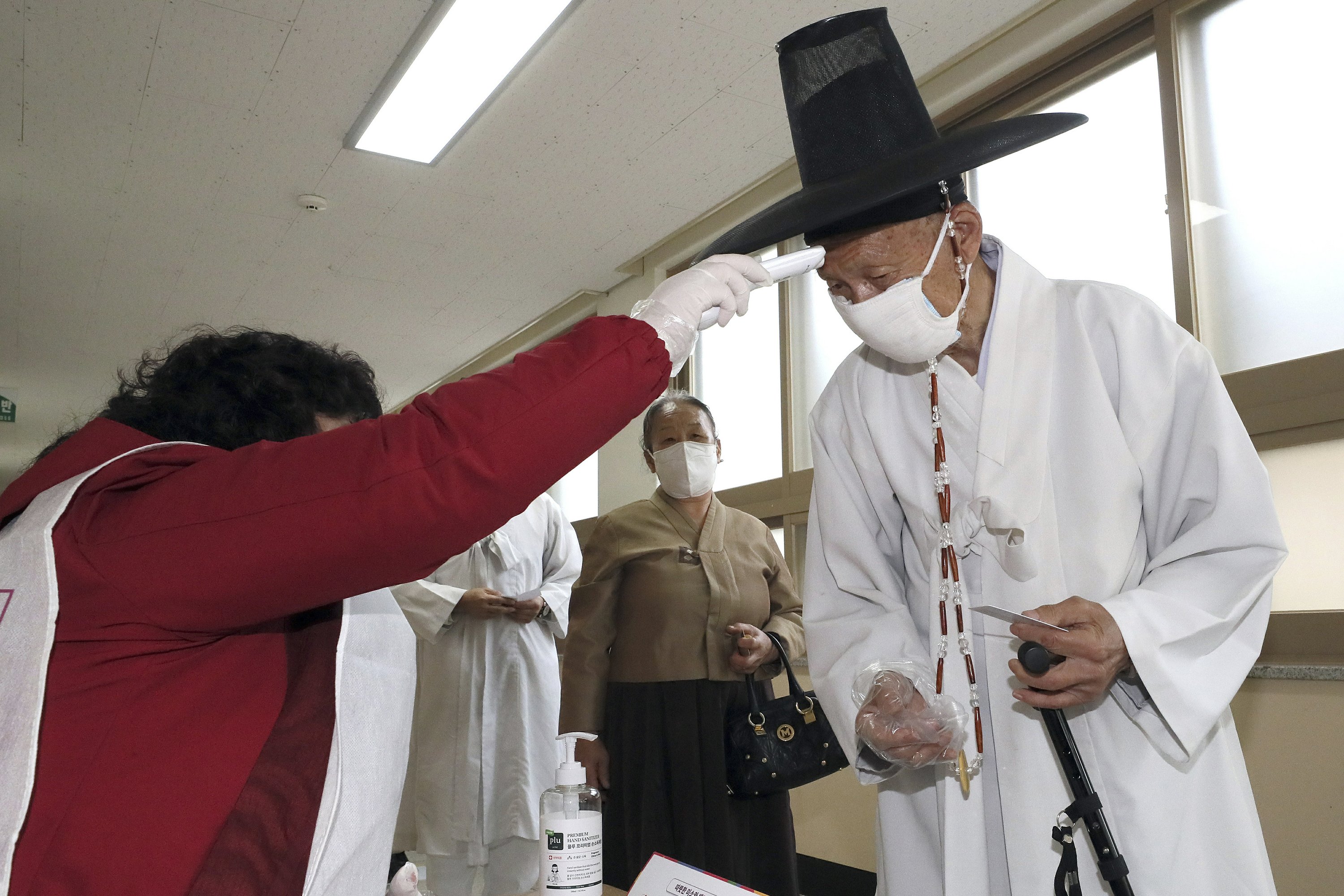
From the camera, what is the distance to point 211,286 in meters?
5.41

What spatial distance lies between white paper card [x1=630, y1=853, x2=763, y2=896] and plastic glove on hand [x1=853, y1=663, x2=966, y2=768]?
316 mm

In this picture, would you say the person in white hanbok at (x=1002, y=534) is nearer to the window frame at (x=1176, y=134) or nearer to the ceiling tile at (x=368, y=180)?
the window frame at (x=1176, y=134)

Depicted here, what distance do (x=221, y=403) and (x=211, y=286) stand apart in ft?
16.4

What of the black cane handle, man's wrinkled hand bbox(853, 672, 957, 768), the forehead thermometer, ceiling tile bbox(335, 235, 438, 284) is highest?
ceiling tile bbox(335, 235, 438, 284)

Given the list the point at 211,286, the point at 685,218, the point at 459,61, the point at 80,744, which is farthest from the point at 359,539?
the point at 211,286

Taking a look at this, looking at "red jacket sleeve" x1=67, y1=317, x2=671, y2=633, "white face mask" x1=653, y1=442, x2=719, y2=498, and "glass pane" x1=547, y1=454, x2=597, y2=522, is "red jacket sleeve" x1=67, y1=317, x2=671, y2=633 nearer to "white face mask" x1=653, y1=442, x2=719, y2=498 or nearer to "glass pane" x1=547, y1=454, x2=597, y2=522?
"white face mask" x1=653, y1=442, x2=719, y2=498

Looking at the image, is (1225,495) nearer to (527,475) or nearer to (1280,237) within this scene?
(527,475)

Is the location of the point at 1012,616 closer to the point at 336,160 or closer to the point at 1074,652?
the point at 1074,652

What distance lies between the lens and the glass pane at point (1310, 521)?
2.28 metres

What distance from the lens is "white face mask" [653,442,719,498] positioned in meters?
2.68

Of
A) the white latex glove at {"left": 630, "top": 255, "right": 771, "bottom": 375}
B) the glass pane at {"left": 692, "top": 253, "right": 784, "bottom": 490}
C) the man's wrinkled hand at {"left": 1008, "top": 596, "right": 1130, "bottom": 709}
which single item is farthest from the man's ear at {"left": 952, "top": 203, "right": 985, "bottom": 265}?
the glass pane at {"left": 692, "top": 253, "right": 784, "bottom": 490}

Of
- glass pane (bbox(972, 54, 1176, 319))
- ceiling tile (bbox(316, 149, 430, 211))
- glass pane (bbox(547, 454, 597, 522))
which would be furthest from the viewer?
glass pane (bbox(547, 454, 597, 522))

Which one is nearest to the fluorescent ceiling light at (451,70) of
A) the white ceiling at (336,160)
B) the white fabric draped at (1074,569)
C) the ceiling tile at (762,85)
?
the white ceiling at (336,160)

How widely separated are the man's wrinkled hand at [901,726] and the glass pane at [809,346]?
296cm
